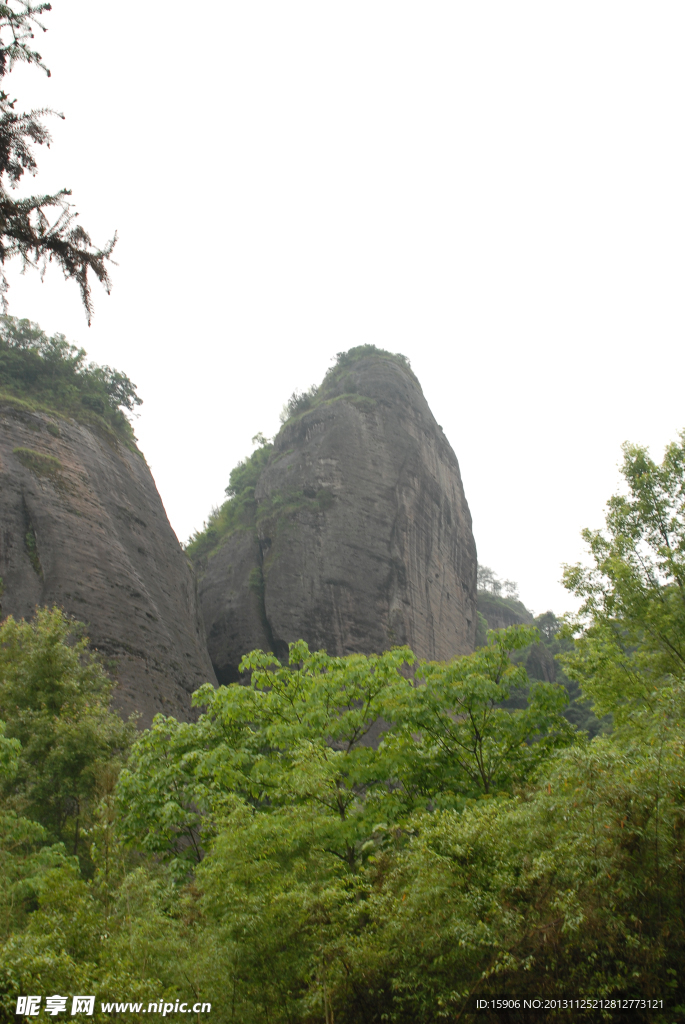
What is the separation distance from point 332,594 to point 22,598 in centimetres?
1599

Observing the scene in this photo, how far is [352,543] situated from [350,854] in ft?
87.3

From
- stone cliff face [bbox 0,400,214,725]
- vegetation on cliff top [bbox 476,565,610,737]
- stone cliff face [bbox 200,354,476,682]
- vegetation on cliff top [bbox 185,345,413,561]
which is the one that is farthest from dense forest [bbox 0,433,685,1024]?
vegetation on cliff top [bbox 476,565,610,737]

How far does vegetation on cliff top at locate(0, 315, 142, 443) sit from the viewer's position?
31.5 meters

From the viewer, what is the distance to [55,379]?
33188mm

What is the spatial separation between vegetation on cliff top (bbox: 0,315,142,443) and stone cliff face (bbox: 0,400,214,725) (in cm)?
200

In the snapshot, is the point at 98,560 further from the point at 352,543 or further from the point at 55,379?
the point at 352,543

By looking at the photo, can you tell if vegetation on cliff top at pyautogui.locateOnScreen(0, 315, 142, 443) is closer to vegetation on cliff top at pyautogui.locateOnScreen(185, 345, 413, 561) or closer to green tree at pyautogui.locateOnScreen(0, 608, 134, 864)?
vegetation on cliff top at pyautogui.locateOnScreen(185, 345, 413, 561)

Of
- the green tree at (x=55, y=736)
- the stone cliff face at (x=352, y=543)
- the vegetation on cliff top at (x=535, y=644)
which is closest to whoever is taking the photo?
the green tree at (x=55, y=736)

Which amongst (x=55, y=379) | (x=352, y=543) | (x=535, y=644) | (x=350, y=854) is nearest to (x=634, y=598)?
(x=350, y=854)

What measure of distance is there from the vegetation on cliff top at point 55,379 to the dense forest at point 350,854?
18920 millimetres

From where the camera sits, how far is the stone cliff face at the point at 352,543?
113 ft

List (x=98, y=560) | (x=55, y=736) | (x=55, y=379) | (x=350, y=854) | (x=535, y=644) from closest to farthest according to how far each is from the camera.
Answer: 1. (x=350, y=854)
2. (x=55, y=736)
3. (x=98, y=560)
4. (x=55, y=379)
5. (x=535, y=644)

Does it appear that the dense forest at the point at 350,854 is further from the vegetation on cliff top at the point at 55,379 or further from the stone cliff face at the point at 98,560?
the vegetation on cliff top at the point at 55,379

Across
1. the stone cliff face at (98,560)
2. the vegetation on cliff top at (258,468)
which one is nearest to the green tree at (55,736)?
the stone cliff face at (98,560)
